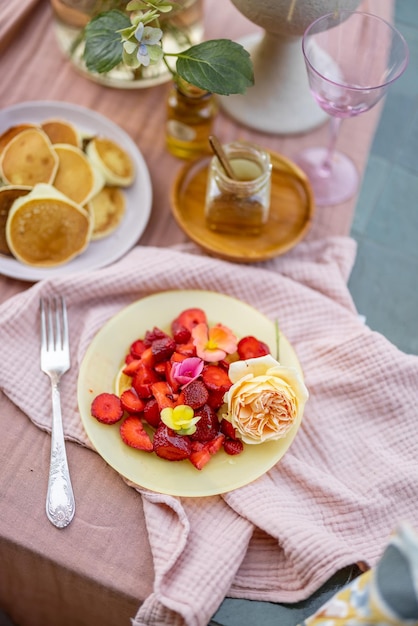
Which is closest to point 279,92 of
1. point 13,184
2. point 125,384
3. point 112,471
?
point 13,184

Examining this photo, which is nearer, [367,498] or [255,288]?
[367,498]

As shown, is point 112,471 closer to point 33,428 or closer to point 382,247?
point 33,428

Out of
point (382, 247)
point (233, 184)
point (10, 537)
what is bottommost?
A: point (10, 537)

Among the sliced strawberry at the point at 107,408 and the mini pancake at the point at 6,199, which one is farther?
the mini pancake at the point at 6,199

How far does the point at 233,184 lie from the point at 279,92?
10.6 inches

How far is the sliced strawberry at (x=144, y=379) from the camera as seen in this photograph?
84 cm

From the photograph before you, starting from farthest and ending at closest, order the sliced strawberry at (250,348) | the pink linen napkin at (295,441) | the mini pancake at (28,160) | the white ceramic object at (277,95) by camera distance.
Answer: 1. the white ceramic object at (277,95)
2. the mini pancake at (28,160)
3. the sliced strawberry at (250,348)
4. the pink linen napkin at (295,441)

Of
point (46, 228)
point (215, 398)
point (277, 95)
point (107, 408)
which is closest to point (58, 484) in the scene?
point (107, 408)

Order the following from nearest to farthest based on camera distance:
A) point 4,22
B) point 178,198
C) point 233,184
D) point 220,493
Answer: point 220,493 < point 233,184 < point 178,198 < point 4,22

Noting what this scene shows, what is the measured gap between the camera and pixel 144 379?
0.84 m

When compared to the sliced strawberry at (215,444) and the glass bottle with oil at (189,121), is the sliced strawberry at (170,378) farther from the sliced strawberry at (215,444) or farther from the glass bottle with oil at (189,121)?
the glass bottle with oil at (189,121)

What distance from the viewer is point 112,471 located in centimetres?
83

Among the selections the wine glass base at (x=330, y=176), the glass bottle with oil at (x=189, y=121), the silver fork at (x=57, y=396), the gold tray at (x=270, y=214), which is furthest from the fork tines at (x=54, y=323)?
the wine glass base at (x=330, y=176)

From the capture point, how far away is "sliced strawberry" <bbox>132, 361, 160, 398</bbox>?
2.74ft
